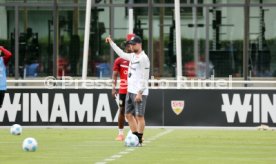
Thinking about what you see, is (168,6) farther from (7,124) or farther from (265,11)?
(7,124)

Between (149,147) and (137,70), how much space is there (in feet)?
5.24

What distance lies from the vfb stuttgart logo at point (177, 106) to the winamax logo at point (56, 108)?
1.55 m

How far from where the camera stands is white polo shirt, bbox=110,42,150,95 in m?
19.8

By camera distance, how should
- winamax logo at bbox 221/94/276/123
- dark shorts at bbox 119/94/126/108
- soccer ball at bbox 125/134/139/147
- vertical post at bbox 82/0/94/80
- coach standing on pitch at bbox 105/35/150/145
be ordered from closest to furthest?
soccer ball at bbox 125/134/139/147, coach standing on pitch at bbox 105/35/150/145, dark shorts at bbox 119/94/126/108, winamax logo at bbox 221/94/276/123, vertical post at bbox 82/0/94/80

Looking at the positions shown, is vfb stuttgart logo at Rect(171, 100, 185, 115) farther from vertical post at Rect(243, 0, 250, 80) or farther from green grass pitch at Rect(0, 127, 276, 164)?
vertical post at Rect(243, 0, 250, 80)

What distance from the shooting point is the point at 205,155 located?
17.2m

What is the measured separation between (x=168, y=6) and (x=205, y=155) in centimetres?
1782

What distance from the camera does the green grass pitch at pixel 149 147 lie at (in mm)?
16109

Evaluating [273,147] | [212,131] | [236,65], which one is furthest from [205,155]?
[236,65]

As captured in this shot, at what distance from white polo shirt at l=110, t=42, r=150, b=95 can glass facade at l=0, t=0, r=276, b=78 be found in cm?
1450

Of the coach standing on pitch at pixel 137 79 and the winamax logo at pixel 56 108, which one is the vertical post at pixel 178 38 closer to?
the winamax logo at pixel 56 108

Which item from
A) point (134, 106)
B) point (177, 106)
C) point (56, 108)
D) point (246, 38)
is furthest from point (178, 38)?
point (134, 106)

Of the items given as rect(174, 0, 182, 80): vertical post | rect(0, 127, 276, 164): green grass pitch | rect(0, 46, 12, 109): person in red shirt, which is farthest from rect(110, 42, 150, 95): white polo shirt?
rect(174, 0, 182, 80): vertical post

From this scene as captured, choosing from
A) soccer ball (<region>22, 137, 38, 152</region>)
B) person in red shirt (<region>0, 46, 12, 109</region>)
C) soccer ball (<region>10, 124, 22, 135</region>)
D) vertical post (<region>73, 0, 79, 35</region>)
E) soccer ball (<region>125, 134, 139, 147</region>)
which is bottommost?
soccer ball (<region>10, 124, 22, 135</region>)
